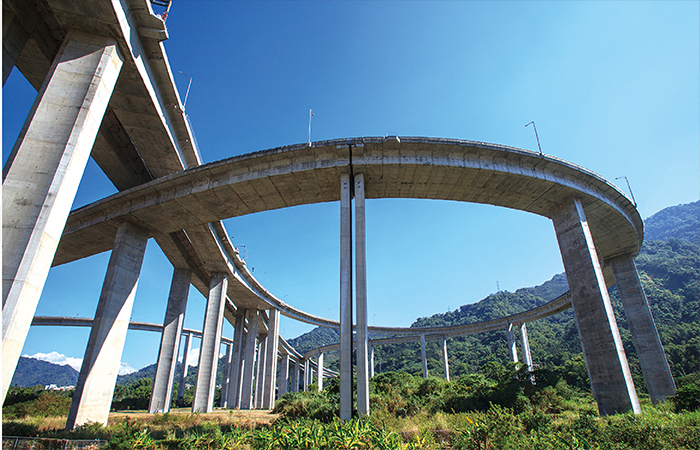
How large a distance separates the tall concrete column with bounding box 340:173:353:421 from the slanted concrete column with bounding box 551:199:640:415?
46.6ft

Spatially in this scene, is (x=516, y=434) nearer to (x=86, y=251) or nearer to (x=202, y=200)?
(x=202, y=200)

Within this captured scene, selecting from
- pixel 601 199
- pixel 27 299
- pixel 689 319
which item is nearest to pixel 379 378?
pixel 601 199

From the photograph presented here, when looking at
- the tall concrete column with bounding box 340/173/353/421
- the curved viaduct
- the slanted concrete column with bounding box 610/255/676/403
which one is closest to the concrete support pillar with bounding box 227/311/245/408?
the curved viaduct

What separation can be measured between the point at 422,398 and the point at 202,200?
705 inches

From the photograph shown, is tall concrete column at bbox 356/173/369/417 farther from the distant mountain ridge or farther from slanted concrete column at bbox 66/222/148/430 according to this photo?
the distant mountain ridge

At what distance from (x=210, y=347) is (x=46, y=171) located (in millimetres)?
24290

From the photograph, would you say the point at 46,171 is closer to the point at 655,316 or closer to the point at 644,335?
the point at 644,335

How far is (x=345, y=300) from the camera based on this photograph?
18.0m

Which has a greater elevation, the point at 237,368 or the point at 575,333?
the point at 575,333

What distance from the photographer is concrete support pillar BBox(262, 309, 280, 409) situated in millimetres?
48562

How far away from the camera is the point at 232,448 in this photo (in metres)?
9.98

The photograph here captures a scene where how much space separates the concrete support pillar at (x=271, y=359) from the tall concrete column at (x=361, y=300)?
33258mm

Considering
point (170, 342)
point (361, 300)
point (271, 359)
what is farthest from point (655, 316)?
point (170, 342)

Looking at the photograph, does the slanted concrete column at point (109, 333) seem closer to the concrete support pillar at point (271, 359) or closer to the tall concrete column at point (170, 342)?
the tall concrete column at point (170, 342)
